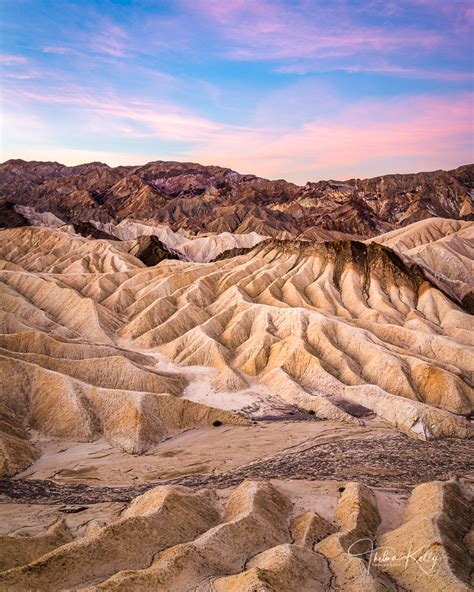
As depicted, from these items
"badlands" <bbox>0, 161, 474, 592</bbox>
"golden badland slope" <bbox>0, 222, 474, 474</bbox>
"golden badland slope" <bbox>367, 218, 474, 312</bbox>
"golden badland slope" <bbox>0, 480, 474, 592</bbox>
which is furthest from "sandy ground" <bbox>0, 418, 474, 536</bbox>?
"golden badland slope" <bbox>367, 218, 474, 312</bbox>

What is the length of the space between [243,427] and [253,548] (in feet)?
74.0

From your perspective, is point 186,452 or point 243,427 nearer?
point 186,452

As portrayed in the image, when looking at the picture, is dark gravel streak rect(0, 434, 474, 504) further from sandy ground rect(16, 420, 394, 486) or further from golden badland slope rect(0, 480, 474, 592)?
golden badland slope rect(0, 480, 474, 592)

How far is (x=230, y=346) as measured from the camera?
206 ft

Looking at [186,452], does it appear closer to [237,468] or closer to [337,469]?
[237,468]

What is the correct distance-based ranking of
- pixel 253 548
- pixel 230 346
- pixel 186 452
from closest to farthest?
pixel 253 548
pixel 186 452
pixel 230 346

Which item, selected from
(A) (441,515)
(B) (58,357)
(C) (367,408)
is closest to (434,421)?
(C) (367,408)

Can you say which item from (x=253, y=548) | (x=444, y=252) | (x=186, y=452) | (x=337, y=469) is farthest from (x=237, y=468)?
(x=444, y=252)

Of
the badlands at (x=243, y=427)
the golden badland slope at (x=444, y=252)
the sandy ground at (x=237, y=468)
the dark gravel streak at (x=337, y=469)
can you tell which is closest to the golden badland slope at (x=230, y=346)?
the badlands at (x=243, y=427)

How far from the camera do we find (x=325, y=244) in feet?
307

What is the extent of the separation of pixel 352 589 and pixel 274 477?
14.7 meters

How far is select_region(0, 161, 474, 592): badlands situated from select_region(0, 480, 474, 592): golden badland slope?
0.09 m

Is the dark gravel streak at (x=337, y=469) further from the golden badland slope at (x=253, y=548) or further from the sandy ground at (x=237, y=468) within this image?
the golden badland slope at (x=253, y=548)

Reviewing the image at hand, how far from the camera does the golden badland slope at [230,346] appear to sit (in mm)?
41375
